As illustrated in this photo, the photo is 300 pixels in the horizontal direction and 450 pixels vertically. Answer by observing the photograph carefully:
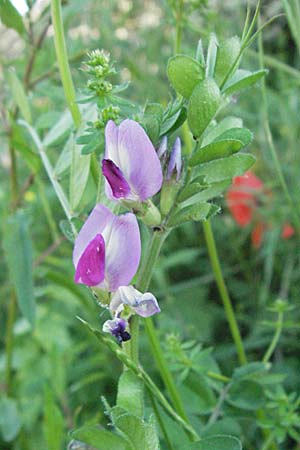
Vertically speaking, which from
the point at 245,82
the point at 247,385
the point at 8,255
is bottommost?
the point at 247,385

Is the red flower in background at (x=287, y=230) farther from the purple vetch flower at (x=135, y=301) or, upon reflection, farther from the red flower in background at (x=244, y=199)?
the purple vetch flower at (x=135, y=301)

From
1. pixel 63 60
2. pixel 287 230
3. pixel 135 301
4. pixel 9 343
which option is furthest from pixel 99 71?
pixel 287 230

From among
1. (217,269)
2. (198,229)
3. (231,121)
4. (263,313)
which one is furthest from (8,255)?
(198,229)

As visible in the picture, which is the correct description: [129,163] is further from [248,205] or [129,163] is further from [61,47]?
[248,205]

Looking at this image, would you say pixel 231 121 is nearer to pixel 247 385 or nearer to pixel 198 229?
pixel 247 385

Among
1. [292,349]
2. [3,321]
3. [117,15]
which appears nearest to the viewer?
[292,349]

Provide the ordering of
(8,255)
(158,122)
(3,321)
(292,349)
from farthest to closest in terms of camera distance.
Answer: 1. (3,321)
2. (292,349)
3. (8,255)
4. (158,122)
